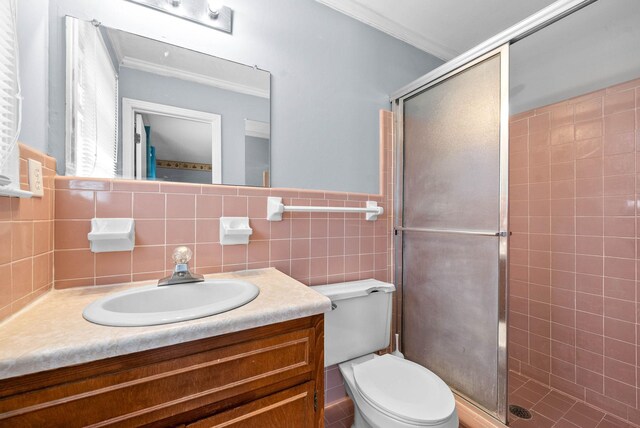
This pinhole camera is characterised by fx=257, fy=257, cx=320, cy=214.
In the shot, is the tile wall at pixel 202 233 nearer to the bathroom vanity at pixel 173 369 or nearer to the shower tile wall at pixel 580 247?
the bathroom vanity at pixel 173 369

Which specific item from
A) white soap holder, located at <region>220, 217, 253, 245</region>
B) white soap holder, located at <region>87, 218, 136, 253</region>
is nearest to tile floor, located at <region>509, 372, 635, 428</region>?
white soap holder, located at <region>220, 217, 253, 245</region>

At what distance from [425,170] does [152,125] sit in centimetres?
144

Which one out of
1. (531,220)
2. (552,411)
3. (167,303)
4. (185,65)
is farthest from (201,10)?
(552,411)

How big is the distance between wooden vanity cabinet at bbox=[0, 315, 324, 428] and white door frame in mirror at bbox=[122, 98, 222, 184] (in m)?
0.75

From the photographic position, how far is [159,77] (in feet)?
3.61

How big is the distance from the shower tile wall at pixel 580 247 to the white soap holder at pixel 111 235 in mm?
2388

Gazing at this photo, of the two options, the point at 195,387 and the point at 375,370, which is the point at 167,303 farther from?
the point at 375,370

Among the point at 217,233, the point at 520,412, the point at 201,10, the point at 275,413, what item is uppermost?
the point at 201,10

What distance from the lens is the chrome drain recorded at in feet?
4.87

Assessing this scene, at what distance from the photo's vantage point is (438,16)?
1631mm

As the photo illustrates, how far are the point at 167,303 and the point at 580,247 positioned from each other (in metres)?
2.30

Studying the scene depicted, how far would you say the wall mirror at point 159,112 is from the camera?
98 centimetres

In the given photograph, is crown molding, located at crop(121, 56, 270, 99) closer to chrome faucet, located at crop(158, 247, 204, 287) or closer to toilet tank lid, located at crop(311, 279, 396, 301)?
chrome faucet, located at crop(158, 247, 204, 287)

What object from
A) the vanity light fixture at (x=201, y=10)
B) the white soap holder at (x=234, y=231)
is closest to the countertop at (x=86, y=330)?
the white soap holder at (x=234, y=231)
